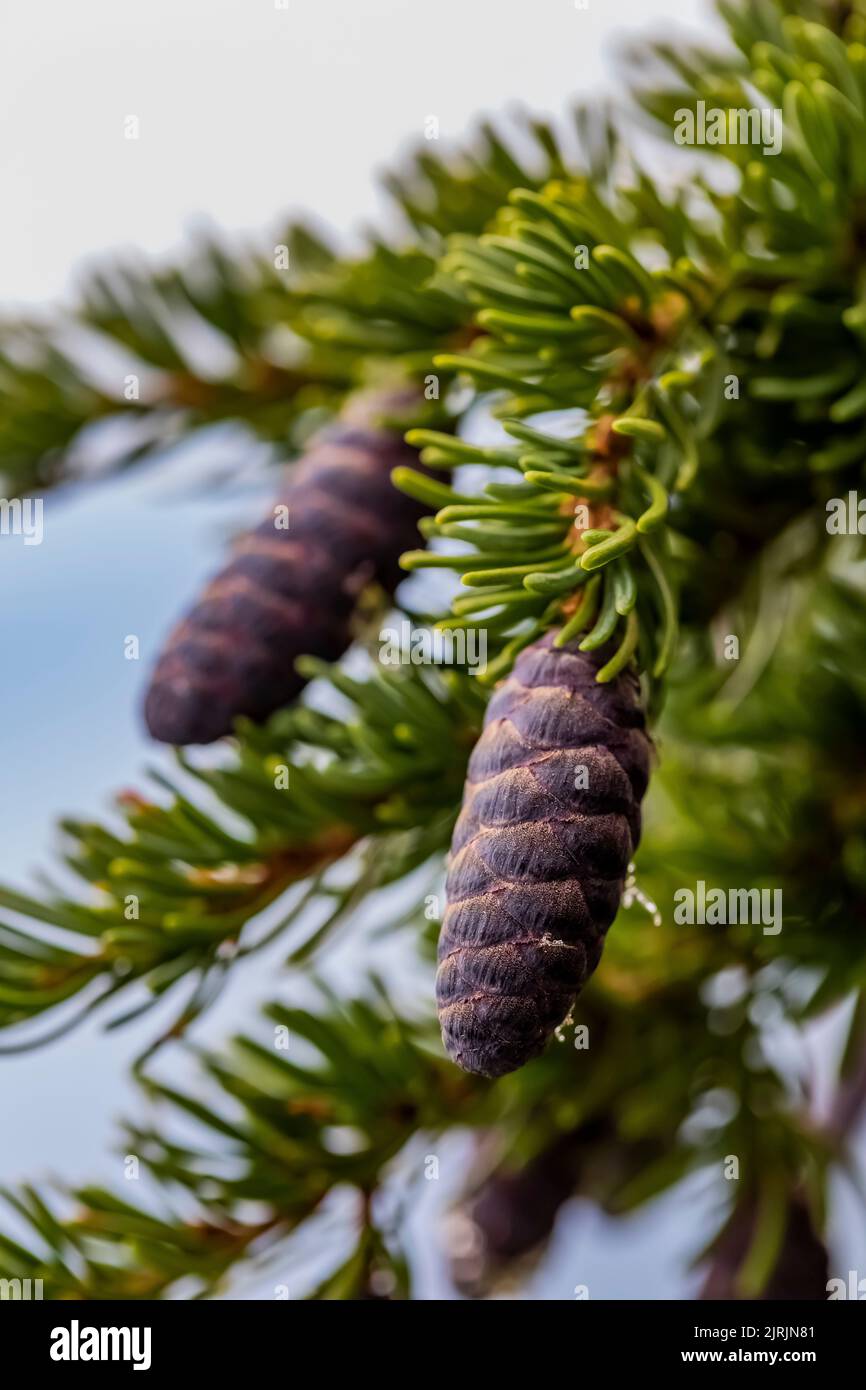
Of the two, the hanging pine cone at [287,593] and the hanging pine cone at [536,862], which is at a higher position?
the hanging pine cone at [287,593]

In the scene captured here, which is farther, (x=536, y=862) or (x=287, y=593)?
(x=287, y=593)

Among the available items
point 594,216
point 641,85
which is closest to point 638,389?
point 594,216

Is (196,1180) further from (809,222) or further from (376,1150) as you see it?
(809,222)

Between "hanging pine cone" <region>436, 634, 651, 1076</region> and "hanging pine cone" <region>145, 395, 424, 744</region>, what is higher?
"hanging pine cone" <region>145, 395, 424, 744</region>
